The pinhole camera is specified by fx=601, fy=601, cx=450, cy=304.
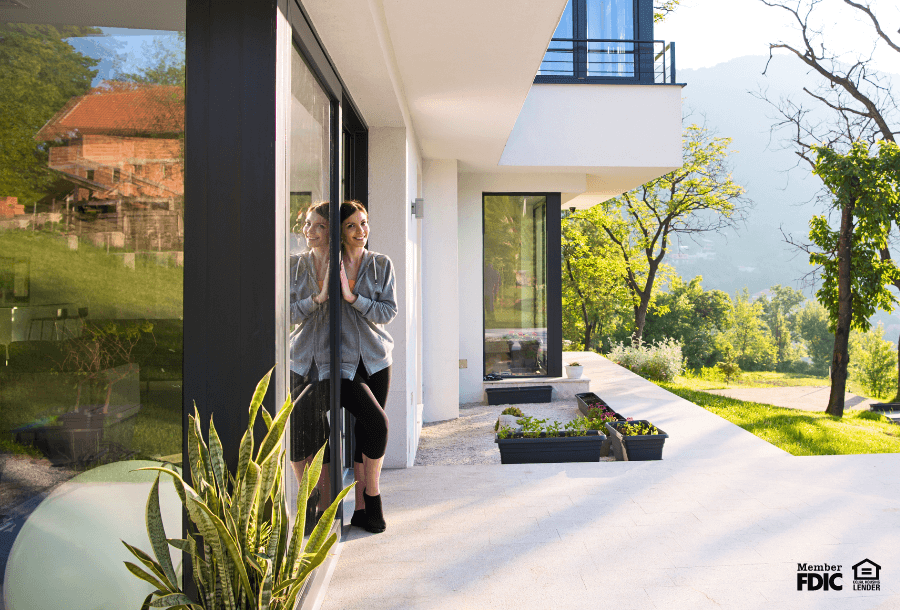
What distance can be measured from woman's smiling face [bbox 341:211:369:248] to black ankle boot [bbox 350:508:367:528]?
1.36m

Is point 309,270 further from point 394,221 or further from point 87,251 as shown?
point 394,221

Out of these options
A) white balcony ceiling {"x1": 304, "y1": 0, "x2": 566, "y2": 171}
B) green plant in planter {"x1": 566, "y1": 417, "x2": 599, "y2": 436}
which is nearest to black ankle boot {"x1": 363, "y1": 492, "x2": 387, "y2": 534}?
green plant in planter {"x1": 566, "y1": 417, "x2": 599, "y2": 436}

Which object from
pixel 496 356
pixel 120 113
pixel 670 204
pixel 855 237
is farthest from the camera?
pixel 670 204

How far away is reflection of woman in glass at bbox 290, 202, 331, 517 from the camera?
2.27m

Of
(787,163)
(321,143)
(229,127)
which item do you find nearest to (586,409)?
(321,143)

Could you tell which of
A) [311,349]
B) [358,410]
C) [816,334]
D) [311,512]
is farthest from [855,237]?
[816,334]

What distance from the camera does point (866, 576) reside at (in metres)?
2.54

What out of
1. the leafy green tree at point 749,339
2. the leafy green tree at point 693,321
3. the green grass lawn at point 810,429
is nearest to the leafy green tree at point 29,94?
the green grass lawn at point 810,429

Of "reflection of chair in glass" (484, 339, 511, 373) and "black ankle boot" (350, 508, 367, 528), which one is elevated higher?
"reflection of chair in glass" (484, 339, 511, 373)

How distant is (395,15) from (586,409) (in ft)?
15.9

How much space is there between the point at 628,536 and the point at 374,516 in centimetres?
125

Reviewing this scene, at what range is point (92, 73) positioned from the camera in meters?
1.72

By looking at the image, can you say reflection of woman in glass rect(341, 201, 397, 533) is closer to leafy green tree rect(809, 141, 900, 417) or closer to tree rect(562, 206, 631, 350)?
leafy green tree rect(809, 141, 900, 417)

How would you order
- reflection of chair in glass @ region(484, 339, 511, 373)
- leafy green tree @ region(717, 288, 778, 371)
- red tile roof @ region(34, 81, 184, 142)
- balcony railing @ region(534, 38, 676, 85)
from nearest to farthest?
red tile roof @ region(34, 81, 184, 142)
balcony railing @ region(534, 38, 676, 85)
reflection of chair in glass @ region(484, 339, 511, 373)
leafy green tree @ region(717, 288, 778, 371)
